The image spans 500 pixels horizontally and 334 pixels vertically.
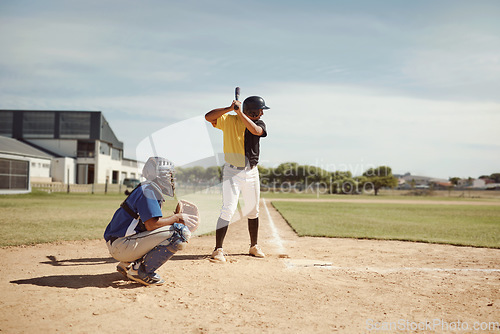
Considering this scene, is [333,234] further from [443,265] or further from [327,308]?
[327,308]

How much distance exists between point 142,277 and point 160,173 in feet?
3.48

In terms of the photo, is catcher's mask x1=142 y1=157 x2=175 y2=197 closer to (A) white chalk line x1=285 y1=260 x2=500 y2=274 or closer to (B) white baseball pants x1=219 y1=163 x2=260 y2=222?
(B) white baseball pants x1=219 y1=163 x2=260 y2=222

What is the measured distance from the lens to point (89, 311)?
118 inches

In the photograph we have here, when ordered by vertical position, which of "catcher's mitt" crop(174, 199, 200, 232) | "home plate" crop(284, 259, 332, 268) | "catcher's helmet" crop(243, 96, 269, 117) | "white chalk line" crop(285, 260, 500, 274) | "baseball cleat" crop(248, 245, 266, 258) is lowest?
"white chalk line" crop(285, 260, 500, 274)

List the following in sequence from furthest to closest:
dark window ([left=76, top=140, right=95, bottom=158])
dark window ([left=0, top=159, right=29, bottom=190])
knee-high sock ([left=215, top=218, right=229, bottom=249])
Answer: dark window ([left=76, top=140, right=95, bottom=158]) → dark window ([left=0, top=159, right=29, bottom=190]) → knee-high sock ([left=215, top=218, right=229, bottom=249])

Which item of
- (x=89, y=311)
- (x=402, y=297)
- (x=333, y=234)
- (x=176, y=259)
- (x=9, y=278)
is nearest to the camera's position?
(x=89, y=311)

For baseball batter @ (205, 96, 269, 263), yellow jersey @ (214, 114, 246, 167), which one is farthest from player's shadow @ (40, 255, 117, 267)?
yellow jersey @ (214, 114, 246, 167)

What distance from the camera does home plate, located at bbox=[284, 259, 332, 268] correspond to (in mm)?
5117

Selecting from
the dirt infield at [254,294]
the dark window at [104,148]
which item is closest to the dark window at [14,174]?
the dark window at [104,148]

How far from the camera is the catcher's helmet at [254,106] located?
5.61 meters

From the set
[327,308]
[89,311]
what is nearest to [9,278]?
[89,311]

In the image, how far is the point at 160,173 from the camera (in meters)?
3.79

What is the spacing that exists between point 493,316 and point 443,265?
2403 mm

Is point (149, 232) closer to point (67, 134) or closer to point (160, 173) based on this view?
point (160, 173)
